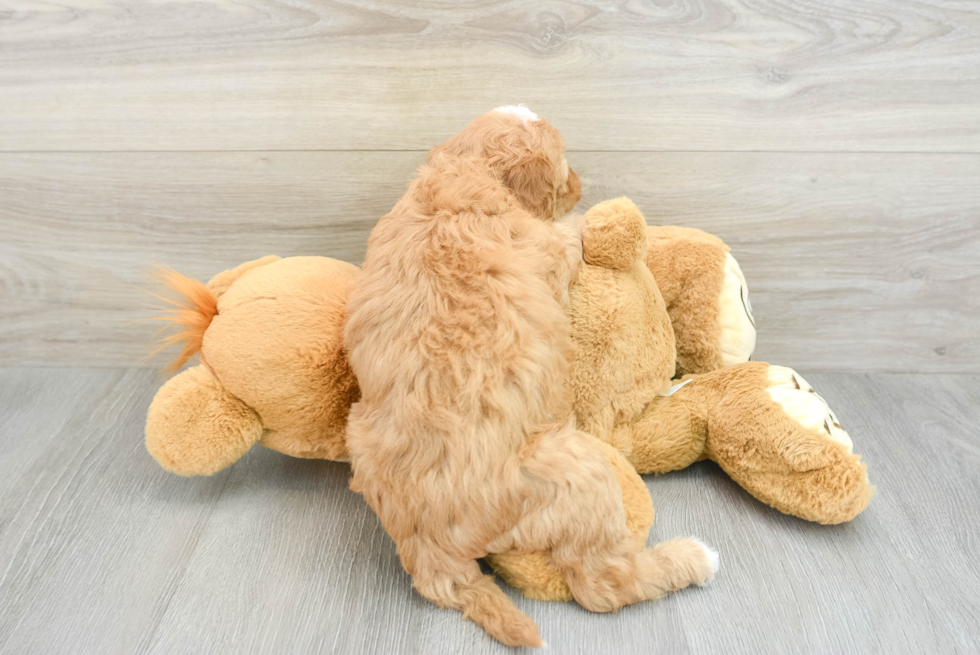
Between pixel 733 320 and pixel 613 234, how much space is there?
0.99 feet

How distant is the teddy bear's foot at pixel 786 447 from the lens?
0.89 m

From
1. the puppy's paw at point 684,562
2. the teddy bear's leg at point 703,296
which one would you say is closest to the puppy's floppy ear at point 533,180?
the teddy bear's leg at point 703,296

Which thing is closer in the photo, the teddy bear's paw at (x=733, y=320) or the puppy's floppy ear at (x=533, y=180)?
the puppy's floppy ear at (x=533, y=180)

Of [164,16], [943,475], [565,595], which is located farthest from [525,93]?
[943,475]

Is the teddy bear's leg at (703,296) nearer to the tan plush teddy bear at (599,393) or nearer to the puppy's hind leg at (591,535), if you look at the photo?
the tan plush teddy bear at (599,393)

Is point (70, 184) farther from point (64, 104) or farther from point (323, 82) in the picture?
point (323, 82)

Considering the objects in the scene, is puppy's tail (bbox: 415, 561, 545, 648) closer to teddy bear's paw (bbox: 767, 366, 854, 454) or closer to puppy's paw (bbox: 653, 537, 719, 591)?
puppy's paw (bbox: 653, 537, 719, 591)

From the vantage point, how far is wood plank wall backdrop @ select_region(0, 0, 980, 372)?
102 centimetres

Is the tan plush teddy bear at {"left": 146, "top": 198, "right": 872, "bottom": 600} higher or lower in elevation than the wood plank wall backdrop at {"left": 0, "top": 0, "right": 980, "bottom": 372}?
lower

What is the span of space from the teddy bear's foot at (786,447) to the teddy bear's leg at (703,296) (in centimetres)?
5

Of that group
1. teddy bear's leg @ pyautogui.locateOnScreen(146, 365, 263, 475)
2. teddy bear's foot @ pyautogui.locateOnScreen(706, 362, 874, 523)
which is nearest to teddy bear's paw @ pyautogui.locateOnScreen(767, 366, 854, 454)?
teddy bear's foot @ pyautogui.locateOnScreen(706, 362, 874, 523)

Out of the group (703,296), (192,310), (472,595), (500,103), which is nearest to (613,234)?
(703,296)

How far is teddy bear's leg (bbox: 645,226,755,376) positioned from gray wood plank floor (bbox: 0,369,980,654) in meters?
0.19

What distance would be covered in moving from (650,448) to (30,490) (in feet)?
3.04
